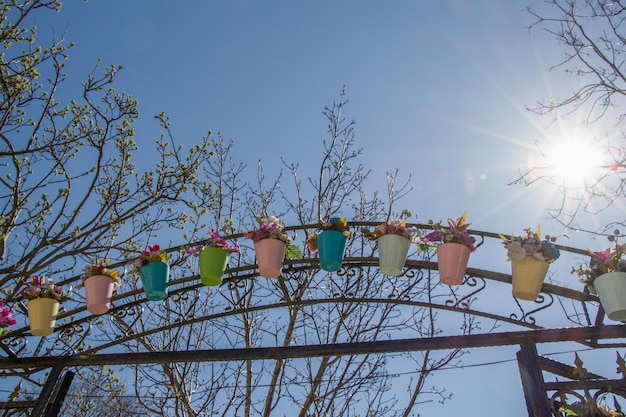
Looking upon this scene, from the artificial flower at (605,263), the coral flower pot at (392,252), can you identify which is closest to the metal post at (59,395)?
the coral flower pot at (392,252)

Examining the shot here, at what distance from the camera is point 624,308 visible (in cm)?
287

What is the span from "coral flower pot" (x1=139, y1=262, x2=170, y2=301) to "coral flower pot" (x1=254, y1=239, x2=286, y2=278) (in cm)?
64

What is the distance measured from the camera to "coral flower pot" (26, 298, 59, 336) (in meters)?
3.72

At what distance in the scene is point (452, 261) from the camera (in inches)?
124

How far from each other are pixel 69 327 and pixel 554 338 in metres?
3.36

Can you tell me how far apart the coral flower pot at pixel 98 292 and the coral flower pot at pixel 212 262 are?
0.68 metres

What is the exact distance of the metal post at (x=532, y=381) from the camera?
255 centimetres

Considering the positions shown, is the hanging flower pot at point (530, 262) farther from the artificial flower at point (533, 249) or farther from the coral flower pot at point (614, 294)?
the coral flower pot at point (614, 294)

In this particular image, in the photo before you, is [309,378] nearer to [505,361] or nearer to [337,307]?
[337,307]

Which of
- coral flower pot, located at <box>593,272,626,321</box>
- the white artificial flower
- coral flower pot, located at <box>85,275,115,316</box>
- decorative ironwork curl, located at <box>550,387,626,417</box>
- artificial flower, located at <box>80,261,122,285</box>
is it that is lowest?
decorative ironwork curl, located at <box>550,387,626,417</box>

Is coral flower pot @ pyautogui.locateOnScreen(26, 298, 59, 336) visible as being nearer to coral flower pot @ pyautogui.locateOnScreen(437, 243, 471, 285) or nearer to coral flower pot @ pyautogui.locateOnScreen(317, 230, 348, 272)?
coral flower pot @ pyautogui.locateOnScreen(317, 230, 348, 272)

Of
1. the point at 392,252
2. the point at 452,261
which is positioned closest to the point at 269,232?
the point at 392,252

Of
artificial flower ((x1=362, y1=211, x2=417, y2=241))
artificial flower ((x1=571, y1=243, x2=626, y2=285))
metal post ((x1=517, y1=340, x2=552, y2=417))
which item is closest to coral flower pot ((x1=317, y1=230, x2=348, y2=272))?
artificial flower ((x1=362, y1=211, x2=417, y2=241))

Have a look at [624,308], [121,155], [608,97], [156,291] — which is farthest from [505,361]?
[121,155]
